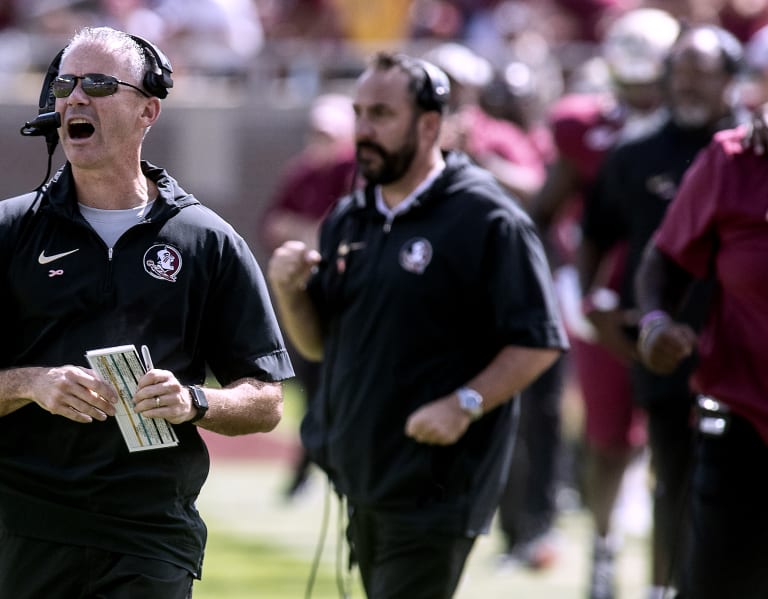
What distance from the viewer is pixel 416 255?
5.36 meters

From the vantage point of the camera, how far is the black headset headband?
4.16 m

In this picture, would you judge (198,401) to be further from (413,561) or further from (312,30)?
(312,30)

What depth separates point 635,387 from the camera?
6.87 metres

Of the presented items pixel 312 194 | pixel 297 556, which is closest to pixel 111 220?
pixel 297 556

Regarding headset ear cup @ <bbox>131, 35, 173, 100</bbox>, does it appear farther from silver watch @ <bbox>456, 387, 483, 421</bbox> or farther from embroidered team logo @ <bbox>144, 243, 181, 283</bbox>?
silver watch @ <bbox>456, 387, 483, 421</bbox>

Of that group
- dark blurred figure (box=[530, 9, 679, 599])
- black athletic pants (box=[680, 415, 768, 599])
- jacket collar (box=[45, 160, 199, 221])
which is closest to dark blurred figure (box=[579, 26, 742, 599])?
dark blurred figure (box=[530, 9, 679, 599])

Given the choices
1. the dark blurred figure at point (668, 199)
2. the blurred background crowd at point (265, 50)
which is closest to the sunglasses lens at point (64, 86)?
the dark blurred figure at point (668, 199)

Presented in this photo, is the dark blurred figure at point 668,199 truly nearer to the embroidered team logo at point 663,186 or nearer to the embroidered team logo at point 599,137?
the embroidered team logo at point 663,186

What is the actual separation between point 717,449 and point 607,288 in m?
2.24

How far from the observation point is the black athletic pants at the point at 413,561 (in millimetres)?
5184

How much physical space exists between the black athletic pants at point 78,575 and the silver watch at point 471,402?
4.50 feet

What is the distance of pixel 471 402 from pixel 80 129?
5.35ft

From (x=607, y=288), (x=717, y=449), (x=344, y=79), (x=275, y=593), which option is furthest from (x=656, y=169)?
(x=344, y=79)

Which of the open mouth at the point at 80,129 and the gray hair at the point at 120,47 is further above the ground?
the gray hair at the point at 120,47
